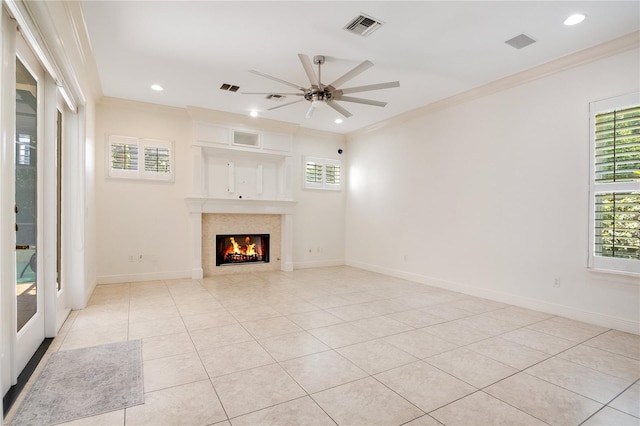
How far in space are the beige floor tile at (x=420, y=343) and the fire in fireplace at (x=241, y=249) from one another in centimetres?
431

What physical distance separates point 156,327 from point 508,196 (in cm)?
479

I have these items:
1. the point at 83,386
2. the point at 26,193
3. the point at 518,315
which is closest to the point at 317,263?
the point at 518,315

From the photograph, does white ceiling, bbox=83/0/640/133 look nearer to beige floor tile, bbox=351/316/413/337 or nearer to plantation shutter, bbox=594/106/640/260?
plantation shutter, bbox=594/106/640/260

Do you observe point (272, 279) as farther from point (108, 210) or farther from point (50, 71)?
point (50, 71)

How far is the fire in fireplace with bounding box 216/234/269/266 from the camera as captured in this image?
6.68 m

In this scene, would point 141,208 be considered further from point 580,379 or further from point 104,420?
point 580,379

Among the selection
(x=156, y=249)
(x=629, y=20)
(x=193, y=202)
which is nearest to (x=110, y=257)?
(x=156, y=249)

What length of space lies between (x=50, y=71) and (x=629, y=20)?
549 cm

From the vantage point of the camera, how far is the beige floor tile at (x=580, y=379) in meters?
2.32

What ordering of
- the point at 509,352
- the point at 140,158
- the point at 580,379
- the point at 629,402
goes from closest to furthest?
the point at 629,402, the point at 580,379, the point at 509,352, the point at 140,158

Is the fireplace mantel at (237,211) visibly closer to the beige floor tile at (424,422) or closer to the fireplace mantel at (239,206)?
the fireplace mantel at (239,206)

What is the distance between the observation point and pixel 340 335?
3.34m

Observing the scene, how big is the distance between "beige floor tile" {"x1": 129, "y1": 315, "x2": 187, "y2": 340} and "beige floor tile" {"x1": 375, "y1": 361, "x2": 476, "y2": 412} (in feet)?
7.24

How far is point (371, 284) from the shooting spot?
19.0 feet
